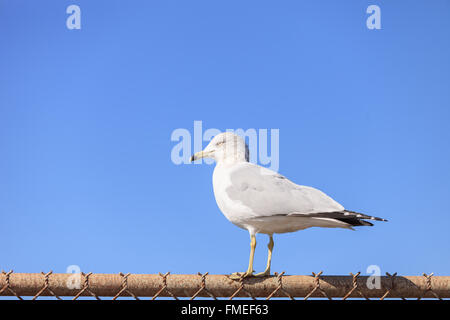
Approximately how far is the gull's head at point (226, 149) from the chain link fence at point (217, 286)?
1760 millimetres

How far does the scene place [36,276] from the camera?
3154mm

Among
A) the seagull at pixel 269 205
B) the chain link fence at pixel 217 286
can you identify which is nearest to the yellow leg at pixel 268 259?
the seagull at pixel 269 205

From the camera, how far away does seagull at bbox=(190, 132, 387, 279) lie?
3.81 meters

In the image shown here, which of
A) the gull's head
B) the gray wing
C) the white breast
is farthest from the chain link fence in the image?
the gull's head

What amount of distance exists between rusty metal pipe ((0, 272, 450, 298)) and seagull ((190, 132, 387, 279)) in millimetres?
376

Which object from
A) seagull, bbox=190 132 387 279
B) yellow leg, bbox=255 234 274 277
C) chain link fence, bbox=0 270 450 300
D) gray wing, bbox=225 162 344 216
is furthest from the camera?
yellow leg, bbox=255 234 274 277

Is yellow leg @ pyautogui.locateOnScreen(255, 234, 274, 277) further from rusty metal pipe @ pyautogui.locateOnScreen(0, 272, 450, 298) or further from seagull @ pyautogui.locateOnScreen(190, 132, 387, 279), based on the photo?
rusty metal pipe @ pyautogui.locateOnScreen(0, 272, 450, 298)

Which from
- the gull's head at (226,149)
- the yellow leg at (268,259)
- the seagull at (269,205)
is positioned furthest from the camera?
the gull's head at (226,149)

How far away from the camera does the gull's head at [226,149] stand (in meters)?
4.91

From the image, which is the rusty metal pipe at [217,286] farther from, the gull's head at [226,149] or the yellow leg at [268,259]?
the gull's head at [226,149]
